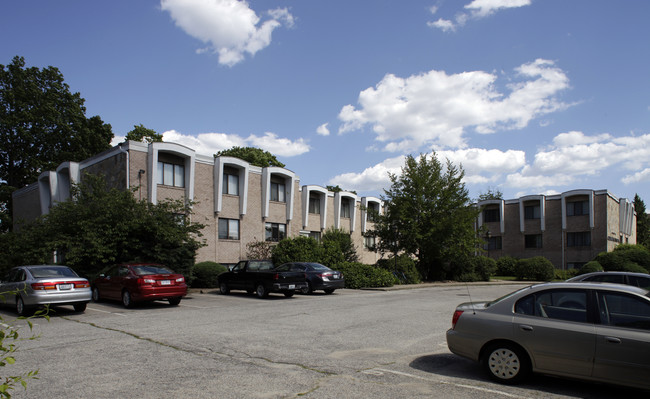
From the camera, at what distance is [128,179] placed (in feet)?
84.1

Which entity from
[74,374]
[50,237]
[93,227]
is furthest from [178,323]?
[50,237]

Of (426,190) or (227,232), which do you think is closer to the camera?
(227,232)

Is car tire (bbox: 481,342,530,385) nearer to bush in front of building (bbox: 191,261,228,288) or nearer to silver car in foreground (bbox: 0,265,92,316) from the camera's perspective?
silver car in foreground (bbox: 0,265,92,316)

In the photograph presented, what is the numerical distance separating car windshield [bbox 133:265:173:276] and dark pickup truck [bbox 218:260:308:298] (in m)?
4.34

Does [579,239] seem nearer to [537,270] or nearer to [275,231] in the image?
[537,270]

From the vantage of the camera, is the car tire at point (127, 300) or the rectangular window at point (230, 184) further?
the rectangular window at point (230, 184)

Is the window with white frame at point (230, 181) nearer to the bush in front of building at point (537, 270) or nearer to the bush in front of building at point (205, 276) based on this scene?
the bush in front of building at point (205, 276)

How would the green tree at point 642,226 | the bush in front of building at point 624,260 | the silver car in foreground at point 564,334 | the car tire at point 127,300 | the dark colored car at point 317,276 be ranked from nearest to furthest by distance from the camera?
the silver car in foreground at point 564,334 < the car tire at point 127,300 < the dark colored car at point 317,276 < the bush in front of building at point 624,260 < the green tree at point 642,226

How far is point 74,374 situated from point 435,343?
624 cm

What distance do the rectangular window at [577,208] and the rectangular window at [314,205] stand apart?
26617mm

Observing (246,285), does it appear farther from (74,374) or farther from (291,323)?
(74,374)

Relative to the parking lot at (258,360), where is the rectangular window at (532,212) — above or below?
above

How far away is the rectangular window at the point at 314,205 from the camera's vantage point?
130ft

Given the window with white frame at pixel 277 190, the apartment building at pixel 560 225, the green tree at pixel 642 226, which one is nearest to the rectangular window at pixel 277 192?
the window with white frame at pixel 277 190
